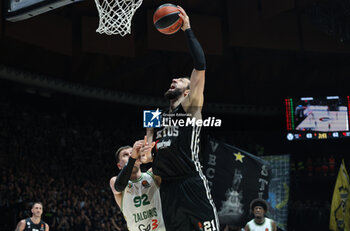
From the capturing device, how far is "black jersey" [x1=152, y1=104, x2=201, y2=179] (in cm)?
434

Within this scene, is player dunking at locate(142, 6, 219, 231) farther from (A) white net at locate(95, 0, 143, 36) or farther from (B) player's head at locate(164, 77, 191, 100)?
(A) white net at locate(95, 0, 143, 36)

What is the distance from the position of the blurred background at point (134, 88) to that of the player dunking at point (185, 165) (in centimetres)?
849

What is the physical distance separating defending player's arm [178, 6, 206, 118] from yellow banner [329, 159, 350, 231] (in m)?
11.2

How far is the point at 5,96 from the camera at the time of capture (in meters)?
16.7

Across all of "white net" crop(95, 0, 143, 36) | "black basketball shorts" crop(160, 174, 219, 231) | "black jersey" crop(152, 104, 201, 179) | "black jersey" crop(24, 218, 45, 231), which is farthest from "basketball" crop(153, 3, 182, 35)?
"black jersey" crop(24, 218, 45, 231)

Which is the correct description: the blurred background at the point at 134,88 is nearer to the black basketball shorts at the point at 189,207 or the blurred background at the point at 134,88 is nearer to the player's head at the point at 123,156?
the player's head at the point at 123,156

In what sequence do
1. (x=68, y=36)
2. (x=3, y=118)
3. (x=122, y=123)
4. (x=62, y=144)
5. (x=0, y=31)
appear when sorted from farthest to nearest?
(x=122, y=123)
(x=62, y=144)
(x=3, y=118)
(x=68, y=36)
(x=0, y=31)

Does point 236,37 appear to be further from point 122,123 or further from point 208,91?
point 122,123

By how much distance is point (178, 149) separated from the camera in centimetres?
435

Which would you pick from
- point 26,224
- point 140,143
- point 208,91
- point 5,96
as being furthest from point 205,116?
point 140,143

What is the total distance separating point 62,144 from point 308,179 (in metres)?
9.55

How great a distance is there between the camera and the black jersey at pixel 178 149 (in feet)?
14.2

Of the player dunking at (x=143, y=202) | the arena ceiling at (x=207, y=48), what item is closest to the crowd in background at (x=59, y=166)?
the arena ceiling at (x=207, y=48)

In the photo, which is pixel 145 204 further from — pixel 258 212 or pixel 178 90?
pixel 258 212
